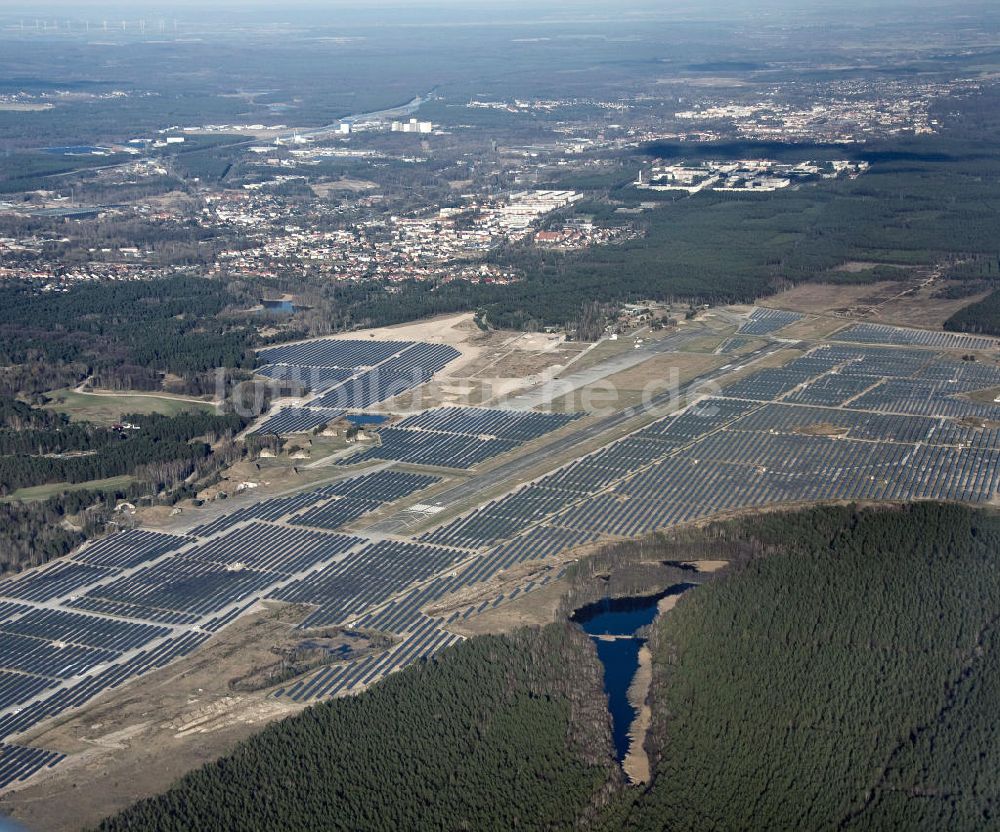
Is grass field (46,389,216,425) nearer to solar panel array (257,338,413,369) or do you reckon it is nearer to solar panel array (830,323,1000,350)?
solar panel array (257,338,413,369)

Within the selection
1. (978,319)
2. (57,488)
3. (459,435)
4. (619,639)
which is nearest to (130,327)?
(57,488)

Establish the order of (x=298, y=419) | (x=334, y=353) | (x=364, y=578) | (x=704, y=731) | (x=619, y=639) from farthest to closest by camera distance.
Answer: (x=334, y=353) < (x=298, y=419) < (x=364, y=578) < (x=619, y=639) < (x=704, y=731)

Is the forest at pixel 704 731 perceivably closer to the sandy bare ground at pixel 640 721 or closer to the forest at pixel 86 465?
the sandy bare ground at pixel 640 721

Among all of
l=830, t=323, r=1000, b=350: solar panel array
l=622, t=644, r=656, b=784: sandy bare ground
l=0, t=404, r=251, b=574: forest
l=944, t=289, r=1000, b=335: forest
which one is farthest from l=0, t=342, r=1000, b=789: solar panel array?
l=944, t=289, r=1000, b=335: forest

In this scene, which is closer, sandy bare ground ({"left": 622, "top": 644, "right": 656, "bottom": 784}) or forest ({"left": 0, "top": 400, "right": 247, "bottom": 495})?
sandy bare ground ({"left": 622, "top": 644, "right": 656, "bottom": 784})

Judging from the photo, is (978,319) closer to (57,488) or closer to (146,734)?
(57,488)

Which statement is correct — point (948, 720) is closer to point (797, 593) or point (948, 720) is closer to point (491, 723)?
point (797, 593)
